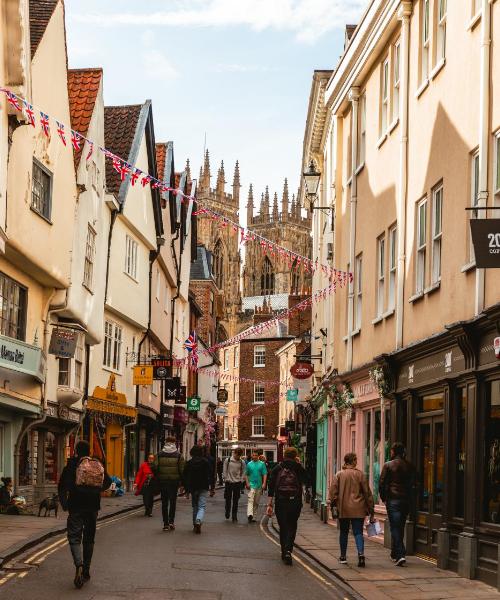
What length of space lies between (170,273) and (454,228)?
1210 inches

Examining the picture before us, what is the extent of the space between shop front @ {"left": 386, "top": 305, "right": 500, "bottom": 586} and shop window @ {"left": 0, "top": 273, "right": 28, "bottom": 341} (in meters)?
8.67

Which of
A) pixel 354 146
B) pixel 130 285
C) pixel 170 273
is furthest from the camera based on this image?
pixel 170 273

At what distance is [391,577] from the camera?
48.2 feet

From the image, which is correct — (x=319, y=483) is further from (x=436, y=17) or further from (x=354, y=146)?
(x=436, y=17)

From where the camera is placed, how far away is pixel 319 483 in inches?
1372

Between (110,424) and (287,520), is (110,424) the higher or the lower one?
the higher one

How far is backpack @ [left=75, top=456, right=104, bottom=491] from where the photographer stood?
1321 centimetres

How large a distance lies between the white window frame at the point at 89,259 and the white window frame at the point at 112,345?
5.08m

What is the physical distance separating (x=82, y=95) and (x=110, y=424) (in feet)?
37.1

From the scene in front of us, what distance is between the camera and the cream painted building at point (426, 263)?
14.9 meters

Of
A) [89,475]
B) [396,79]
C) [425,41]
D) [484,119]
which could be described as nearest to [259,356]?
[396,79]

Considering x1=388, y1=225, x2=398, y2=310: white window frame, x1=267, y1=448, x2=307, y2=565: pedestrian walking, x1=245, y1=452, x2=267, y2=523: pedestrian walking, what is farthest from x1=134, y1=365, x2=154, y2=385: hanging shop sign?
x1=267, y1=448, x2=307, y2=565: pedestrian walking

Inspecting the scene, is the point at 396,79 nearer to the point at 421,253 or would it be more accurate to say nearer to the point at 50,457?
the point at 421,253

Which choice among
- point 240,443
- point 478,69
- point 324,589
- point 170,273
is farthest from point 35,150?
point 240,443
